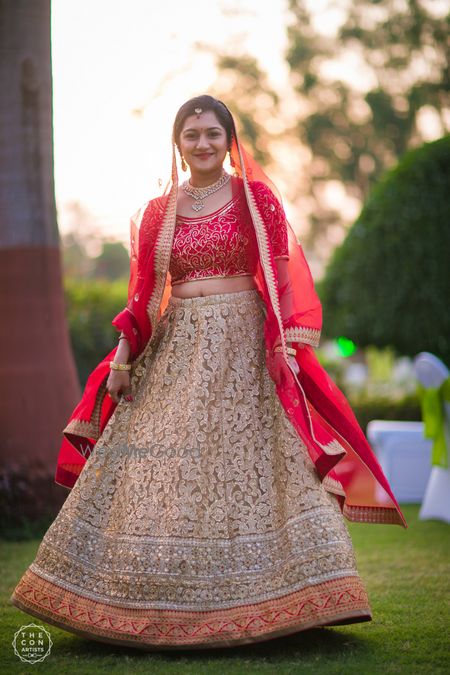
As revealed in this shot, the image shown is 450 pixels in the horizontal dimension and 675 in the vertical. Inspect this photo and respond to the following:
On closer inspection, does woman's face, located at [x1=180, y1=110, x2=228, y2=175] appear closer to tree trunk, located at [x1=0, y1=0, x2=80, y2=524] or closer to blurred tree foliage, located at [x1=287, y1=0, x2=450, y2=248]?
tree trunk, located at [x1=0, y1=0, x2=80, y2=524]

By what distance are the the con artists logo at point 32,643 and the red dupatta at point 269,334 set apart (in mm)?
698

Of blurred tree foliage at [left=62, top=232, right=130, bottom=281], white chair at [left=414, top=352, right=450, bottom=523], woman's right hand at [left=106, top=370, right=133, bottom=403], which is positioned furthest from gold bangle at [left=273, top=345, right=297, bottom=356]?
blurred tree foliage at [left=62, top=232, right=130, bottom=281]

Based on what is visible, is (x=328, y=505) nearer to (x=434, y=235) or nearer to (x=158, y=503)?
(x=158, y=503)

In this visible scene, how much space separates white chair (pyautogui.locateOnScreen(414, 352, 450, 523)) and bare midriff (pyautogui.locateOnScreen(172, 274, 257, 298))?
3443 millimetres

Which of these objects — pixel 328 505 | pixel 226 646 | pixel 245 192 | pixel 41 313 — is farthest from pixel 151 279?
pixel 41 313

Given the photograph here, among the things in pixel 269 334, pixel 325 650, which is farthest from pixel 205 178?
pixel 325 650

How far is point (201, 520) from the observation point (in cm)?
372

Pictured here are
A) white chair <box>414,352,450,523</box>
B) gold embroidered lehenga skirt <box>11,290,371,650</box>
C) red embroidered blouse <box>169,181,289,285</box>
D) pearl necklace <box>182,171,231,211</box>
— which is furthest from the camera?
white chair <box>414,352,450,523</box>

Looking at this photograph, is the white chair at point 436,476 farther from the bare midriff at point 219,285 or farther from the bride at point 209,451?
Answer: the bare midriff at point 219,285

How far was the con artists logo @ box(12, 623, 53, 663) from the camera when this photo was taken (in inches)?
143

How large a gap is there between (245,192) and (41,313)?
127 inches

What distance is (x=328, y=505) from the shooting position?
3.72 m

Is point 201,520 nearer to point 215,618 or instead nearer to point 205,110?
point 215,618

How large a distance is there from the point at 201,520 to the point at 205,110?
1.75m
